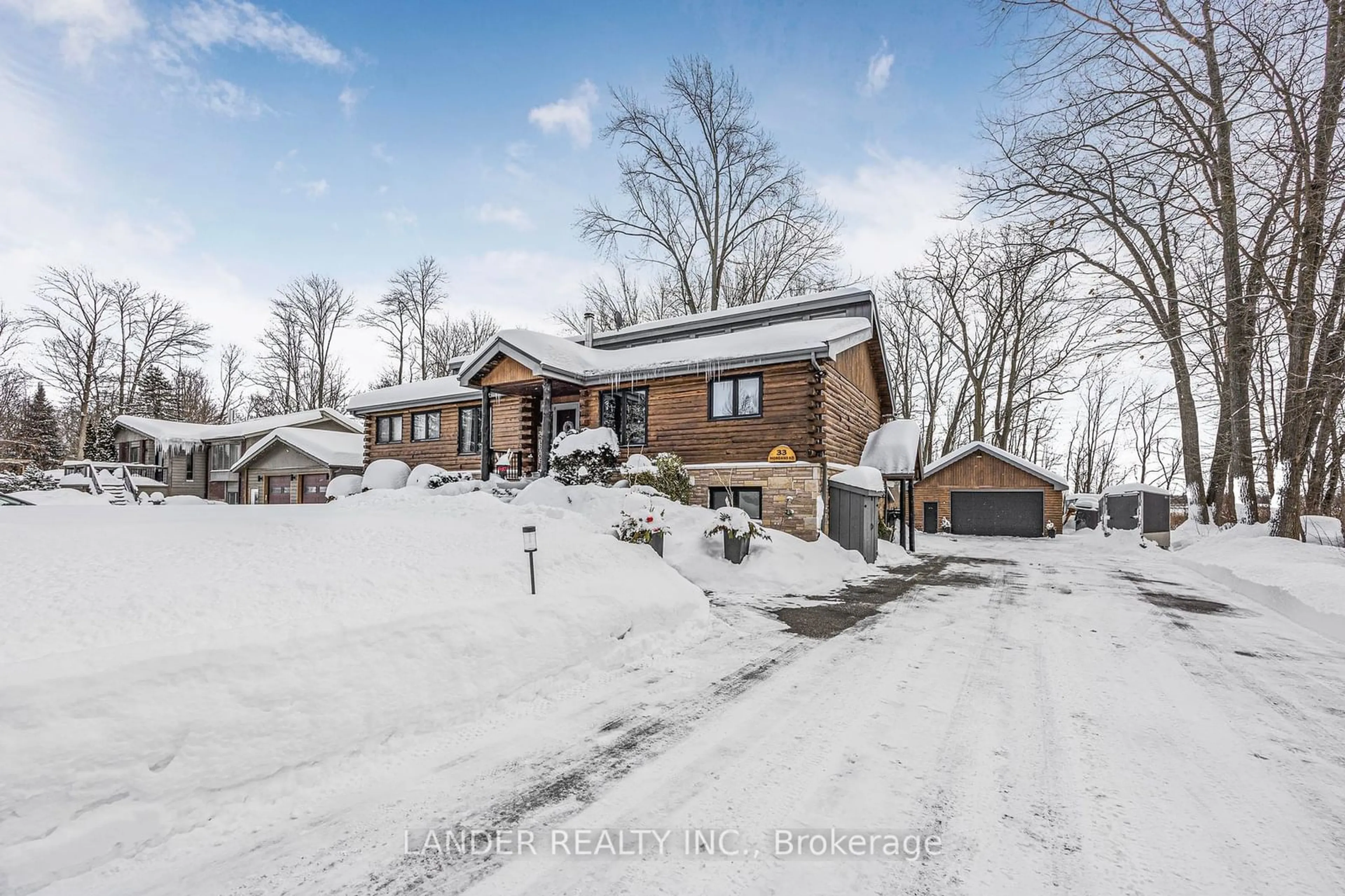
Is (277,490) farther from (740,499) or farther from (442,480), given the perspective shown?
(740,499)

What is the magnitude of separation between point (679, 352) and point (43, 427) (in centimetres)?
3631

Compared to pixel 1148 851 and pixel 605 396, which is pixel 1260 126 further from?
pixel 605 396

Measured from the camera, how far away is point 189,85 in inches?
384

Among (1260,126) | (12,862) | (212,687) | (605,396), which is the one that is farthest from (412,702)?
(1260,126)

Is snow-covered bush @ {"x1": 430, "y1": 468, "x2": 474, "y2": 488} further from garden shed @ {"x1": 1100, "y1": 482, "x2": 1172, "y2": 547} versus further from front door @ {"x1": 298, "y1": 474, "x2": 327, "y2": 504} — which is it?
garden shed @ {"x1": 1100, "y1": 482, "x2": 1172, "y2": 547}

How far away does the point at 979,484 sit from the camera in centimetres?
2359

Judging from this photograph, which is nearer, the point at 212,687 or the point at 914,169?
the point at 212,687

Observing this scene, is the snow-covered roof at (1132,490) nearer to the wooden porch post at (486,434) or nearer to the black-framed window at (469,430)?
the wooden porch post at (486,434)

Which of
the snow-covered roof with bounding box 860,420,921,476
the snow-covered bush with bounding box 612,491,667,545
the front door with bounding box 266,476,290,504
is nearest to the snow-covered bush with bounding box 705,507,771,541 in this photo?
the snow-covered bush with bounding box 612,491,667,545

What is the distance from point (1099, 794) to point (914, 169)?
1300 centimetres

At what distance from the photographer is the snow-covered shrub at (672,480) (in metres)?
11.5

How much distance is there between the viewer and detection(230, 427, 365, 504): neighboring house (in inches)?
864

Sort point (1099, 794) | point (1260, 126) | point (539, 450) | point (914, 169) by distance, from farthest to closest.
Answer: point (539, 450)
point (914, 169)
point (1260, 126)
point (1099, 794)

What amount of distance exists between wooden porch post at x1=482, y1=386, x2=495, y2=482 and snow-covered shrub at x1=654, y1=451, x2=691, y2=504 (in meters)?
5.41
